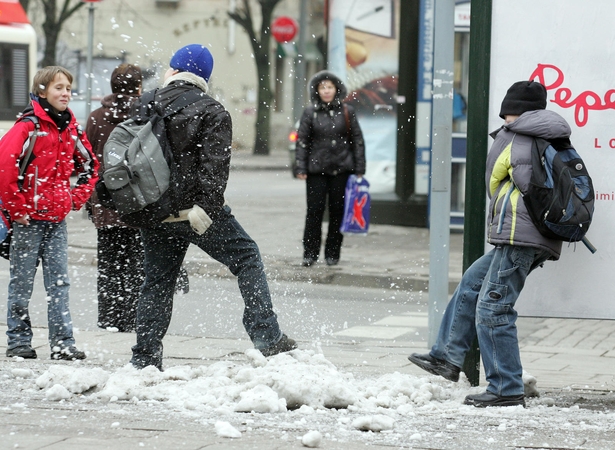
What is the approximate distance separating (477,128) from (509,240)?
77cm

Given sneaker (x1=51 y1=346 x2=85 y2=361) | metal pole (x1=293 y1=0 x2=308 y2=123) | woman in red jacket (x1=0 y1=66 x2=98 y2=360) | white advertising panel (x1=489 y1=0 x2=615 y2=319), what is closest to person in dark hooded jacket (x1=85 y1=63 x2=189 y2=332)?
woman in red jacket (x1=0 y1=66 x2=98 y2=360)

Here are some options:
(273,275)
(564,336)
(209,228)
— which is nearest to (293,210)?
(273,275)

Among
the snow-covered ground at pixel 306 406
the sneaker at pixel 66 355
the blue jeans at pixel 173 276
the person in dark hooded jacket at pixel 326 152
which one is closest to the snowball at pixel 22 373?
the snow-covered ground at pixel 306 406

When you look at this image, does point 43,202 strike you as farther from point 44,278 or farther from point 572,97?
point 572,97

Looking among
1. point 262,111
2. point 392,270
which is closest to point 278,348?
point 392,270

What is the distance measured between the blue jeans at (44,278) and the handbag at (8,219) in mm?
70

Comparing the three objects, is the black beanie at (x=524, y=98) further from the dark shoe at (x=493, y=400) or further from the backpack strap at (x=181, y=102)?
the backpack strap at (x=181, y=102)

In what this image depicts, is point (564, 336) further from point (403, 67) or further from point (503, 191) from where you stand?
point (403, 67)

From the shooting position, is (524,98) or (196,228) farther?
(196,228)

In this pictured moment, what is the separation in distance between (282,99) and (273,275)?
38.3m

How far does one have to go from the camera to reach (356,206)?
12.4 metres

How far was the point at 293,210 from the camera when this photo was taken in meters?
18.8

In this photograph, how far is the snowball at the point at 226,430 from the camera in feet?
15.4

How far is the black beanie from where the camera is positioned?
5.57m
